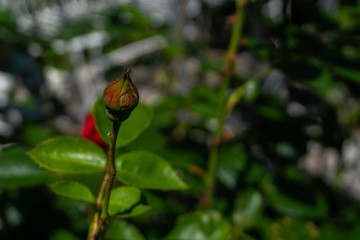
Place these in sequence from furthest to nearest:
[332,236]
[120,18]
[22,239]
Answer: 1. [120,18]
2. [22,239]
3. [332,236]

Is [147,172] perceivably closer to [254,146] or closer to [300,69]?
[300,69]

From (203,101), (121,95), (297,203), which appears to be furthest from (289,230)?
(121,95)

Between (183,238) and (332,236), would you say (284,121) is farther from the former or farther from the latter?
(183,238)

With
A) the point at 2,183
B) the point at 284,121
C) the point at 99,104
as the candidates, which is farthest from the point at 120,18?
the point at 99,104

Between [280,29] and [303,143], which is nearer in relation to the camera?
[280,29]

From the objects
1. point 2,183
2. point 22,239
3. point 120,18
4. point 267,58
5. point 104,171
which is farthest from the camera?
point 120,18

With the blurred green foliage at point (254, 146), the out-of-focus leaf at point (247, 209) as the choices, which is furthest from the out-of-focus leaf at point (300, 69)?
the out-of-focus leaf at point (247, 209)

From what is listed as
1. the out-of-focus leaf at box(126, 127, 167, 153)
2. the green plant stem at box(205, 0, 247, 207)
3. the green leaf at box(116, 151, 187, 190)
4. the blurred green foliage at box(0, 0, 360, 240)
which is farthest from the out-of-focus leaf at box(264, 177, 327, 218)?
the green leaf at box(116, 151, 187, 190)

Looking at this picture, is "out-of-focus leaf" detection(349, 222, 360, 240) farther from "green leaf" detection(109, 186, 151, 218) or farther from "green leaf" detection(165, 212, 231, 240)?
"green leaf" detection(109, 186, 151, 218)
